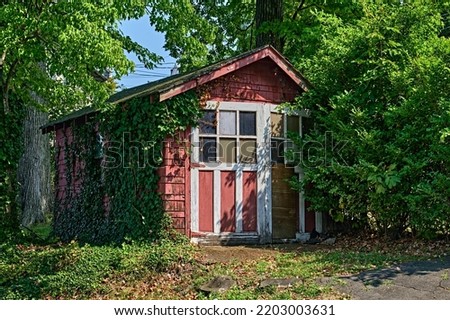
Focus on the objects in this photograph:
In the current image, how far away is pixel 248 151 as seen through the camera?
35.3 feet

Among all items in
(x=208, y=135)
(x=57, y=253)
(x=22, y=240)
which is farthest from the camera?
(x=22, y=240)

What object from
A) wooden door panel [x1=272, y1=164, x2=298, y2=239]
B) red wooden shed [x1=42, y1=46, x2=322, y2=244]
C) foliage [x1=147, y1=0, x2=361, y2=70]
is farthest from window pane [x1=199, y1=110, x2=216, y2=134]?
foliage [x1=147, y1=0, x2=361, y2=70]

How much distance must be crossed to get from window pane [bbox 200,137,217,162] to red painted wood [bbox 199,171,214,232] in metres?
0.28

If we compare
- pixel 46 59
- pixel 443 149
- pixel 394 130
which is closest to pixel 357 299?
pixel 443 149

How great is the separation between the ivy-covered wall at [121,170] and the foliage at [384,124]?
9.27ft

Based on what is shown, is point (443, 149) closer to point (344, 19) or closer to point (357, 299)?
point (357, 299)

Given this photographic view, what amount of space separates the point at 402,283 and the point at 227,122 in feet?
16.0

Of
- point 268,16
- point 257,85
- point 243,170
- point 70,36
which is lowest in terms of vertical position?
point 243,170

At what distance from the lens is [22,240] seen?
12.0 metres

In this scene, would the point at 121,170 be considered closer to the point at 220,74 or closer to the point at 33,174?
the point at 220,74

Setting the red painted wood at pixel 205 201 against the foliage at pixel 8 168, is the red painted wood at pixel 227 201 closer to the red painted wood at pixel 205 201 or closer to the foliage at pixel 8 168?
the red painted wood at pixel 205 201

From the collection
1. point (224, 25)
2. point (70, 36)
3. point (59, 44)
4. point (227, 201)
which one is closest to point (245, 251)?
point (227, 201)

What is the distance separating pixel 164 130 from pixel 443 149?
192 inches

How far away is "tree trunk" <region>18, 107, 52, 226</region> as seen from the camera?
17.4 metres
